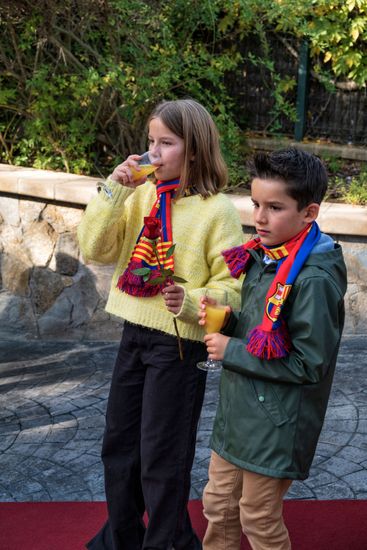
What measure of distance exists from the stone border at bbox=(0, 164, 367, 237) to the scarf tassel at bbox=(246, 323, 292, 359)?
3.46 meters

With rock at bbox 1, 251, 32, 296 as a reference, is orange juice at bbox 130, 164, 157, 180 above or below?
above

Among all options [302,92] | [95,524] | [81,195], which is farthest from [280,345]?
[302,92]

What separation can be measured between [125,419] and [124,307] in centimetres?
42

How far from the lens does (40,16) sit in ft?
22.8

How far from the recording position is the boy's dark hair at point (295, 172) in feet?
9.21

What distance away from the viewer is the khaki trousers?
2.91 metres

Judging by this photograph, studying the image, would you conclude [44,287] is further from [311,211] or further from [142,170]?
[311,211]

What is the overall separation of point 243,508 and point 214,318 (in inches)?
24.9

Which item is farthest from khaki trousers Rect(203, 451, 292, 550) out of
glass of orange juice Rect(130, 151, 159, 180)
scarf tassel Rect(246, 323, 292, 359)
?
glass of orange juice Rect(130, 151, 159, 180)

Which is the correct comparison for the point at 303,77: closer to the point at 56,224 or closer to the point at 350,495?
the point at 56,224

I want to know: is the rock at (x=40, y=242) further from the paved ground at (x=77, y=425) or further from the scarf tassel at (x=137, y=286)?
the scarf tassel at (x=137, y=286)

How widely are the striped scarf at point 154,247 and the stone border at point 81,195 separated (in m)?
3.00

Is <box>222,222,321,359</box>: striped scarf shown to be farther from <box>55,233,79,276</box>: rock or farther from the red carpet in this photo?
<box>55,233,79,276</box>: rock

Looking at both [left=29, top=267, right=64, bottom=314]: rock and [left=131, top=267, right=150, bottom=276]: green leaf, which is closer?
[left=131, top=267, right=150, bottom=276]: green leaf
